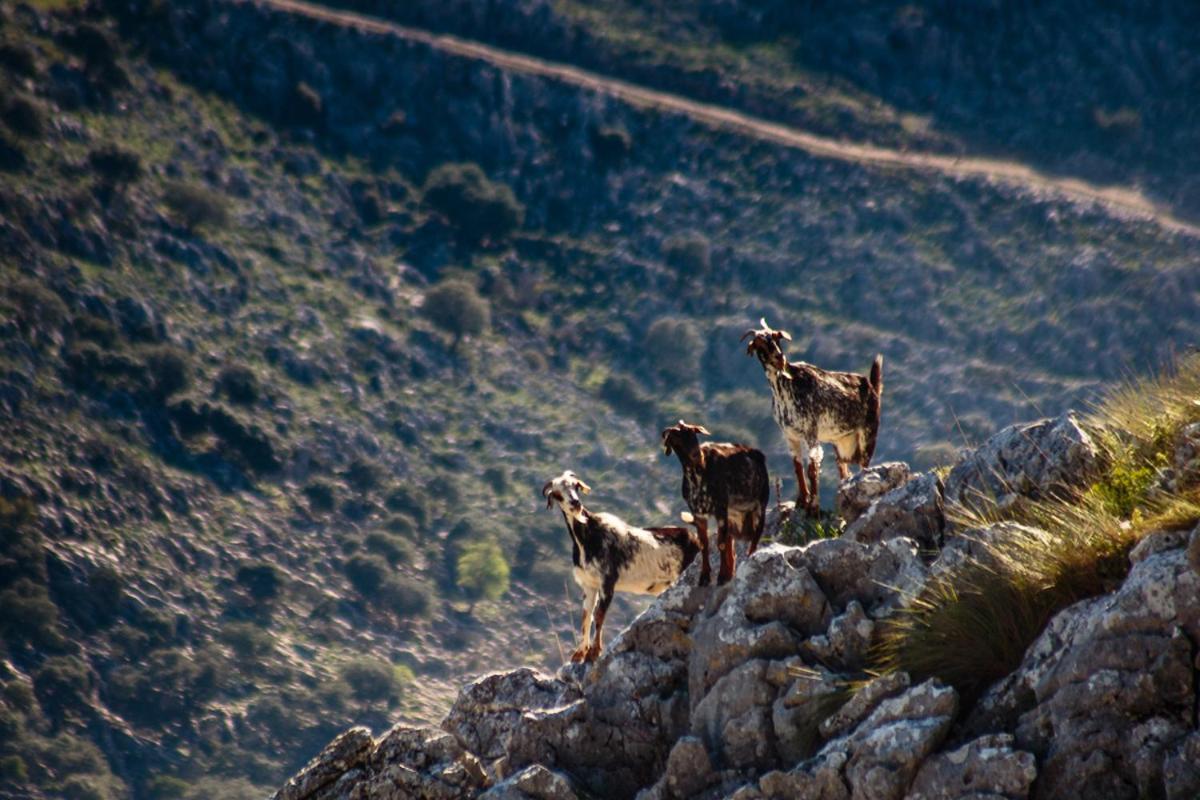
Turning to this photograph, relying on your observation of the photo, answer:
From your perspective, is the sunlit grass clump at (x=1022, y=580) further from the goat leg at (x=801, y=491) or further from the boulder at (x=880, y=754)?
the goat leg at (x=801, y=491)

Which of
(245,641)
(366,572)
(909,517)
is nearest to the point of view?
(909,517)

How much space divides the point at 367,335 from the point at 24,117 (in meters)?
34.8

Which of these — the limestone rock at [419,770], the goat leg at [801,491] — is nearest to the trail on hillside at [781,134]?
the goat leg at [801,491]

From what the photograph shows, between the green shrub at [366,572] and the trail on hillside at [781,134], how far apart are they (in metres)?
61.9

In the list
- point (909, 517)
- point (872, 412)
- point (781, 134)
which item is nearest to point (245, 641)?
point (781, 134)

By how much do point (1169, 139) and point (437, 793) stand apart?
14491cm

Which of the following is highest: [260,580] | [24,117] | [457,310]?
[24,117]

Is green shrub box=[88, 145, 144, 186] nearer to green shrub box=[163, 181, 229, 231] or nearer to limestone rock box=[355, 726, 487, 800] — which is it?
green shrub box=[163, 181, 229, 231]

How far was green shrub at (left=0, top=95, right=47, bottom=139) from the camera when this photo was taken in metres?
115

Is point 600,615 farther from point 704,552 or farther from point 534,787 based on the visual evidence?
point 534,787

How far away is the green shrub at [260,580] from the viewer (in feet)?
317

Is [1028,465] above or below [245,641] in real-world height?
above

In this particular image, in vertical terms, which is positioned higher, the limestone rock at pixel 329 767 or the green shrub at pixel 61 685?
the limestone rock at pixel 329 767

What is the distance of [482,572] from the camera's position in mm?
104438
